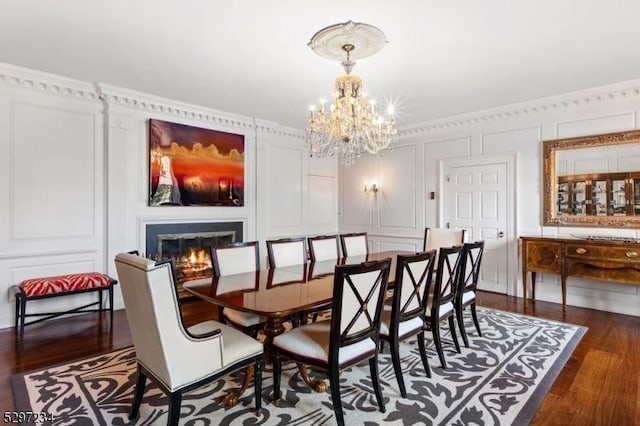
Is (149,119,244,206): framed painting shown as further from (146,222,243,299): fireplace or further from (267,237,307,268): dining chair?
(267,237,307,268): dining chair

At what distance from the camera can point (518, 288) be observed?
15.5 ft

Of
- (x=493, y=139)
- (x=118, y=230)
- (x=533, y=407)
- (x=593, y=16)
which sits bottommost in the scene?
(x=533, y=407)

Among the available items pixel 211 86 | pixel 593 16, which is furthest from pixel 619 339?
pixel 211 86

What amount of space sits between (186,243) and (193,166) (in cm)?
106

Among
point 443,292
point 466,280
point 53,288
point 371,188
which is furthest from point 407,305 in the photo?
point 371,188

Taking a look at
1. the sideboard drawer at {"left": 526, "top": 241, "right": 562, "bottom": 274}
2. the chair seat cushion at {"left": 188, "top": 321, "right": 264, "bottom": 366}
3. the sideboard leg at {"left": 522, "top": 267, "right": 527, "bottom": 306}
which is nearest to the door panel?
the sideboard leg at {"left": 522, "top": 267, "right": 527, "bottom": 306}

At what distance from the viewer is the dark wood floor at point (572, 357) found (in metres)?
2.10

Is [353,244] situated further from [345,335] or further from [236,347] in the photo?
[236,347]

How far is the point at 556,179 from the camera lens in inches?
173

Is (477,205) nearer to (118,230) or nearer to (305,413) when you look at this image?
(305,413)

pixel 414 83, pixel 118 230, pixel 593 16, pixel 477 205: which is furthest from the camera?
pixel 477 205

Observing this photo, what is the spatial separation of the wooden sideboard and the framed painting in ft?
13.2

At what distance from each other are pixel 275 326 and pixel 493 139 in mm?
4298

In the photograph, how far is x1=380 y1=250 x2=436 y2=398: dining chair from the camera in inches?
86.9
